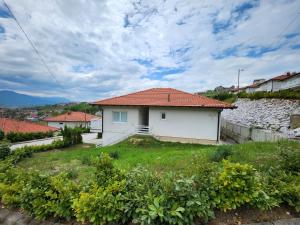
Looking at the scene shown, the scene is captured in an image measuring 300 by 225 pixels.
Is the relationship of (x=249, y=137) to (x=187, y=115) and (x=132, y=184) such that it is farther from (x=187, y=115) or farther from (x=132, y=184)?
(x=132, y=184)

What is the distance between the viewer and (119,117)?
1517 cm

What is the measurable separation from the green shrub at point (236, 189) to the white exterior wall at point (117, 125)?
40.7 feet

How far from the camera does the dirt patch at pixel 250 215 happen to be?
2.31m

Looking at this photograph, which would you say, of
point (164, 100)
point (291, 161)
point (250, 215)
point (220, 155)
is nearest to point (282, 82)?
point (164, 100)

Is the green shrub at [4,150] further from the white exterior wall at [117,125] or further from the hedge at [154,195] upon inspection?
the hedge at [154,195]

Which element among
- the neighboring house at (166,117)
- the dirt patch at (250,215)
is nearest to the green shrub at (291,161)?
the dirt patch at (250,215)

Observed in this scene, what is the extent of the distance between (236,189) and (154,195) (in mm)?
1088

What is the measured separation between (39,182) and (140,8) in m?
7.61

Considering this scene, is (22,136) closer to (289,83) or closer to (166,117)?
(166,117)

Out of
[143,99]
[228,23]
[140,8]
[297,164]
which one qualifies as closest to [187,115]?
[143,99]

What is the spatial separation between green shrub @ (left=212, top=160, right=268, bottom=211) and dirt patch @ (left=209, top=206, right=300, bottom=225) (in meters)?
0.12

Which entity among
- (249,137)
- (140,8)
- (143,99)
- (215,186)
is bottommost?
(249,137)

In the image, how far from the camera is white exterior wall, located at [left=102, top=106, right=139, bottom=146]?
14.7m

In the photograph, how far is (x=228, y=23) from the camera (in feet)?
30.0
